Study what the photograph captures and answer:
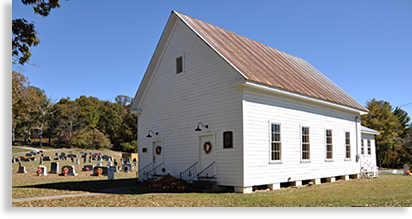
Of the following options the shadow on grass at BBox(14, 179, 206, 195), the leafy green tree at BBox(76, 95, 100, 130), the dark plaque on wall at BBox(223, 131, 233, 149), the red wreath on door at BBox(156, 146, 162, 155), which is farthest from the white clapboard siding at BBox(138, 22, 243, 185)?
the leafy green tree at BBox(76, 95, 100, 130)

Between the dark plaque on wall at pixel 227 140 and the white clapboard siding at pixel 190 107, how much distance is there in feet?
0.62

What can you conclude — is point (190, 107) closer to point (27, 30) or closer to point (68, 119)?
point (27, 30)

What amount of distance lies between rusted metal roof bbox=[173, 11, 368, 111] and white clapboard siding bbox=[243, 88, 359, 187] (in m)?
0.66

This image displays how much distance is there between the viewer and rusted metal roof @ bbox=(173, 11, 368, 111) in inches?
578

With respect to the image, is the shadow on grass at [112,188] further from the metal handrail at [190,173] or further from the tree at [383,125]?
the tree at [383,125]

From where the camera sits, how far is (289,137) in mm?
15531

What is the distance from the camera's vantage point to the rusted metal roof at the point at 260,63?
14.7 m

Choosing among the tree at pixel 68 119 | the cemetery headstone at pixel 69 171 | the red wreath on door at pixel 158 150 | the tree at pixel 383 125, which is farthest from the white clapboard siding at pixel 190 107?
the tree at pixel 68 119

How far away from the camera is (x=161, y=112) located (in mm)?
17609

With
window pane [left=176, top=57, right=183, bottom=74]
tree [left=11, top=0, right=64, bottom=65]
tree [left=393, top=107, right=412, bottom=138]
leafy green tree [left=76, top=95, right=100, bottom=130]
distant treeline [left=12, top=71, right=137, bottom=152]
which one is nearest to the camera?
tree [left=11, top=0, right=64, bottom=65]

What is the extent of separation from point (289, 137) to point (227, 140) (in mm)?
3549

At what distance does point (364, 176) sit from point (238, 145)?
1224 cm

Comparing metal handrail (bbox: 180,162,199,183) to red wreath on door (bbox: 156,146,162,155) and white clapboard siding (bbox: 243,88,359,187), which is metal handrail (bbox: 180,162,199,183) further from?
white clapboard siding (bbox: 243,88,359,187)

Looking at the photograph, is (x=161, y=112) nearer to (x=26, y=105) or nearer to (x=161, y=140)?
(x=161, y=140)
